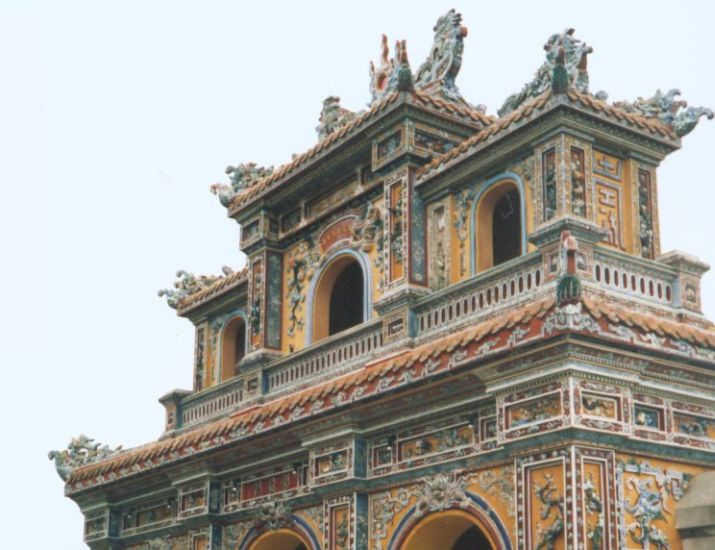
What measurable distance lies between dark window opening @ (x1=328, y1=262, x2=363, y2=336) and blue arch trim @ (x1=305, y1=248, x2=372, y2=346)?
0.37 metres

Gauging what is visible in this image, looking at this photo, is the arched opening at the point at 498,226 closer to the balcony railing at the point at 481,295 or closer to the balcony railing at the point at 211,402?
the balcony railing at the point at 481,295

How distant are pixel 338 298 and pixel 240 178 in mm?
3612

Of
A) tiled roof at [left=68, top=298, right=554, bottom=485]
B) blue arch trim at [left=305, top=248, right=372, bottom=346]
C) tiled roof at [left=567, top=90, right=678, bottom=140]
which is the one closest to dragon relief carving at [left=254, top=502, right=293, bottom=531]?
tiled roof at [left=68, top=298, right=554, bottom=485]

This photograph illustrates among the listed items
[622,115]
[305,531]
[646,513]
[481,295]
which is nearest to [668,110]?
[622,115]

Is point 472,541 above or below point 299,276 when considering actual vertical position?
below

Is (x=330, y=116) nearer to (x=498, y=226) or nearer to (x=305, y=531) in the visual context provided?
(x=498, y=226)

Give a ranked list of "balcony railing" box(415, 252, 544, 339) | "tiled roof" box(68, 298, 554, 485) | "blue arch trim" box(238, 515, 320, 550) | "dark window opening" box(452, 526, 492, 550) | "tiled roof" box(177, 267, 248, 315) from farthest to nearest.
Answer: "tiled roof" box(177, 267, 248, 315) < "blue arch trim" box(238, 515, 320, 550) < "dark window opening" box(452, 526, 492, 550) < "balcony railing" box(415, 252, 544, 339) < "tiled roof" box(68, 298, 554, 485)

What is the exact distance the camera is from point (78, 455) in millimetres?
27547

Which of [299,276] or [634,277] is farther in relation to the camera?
[299,276]

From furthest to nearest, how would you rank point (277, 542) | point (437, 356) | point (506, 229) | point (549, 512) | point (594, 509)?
point (277, 542) → point (506, 229) → point (437, 356) → point (549, 512) → point (594, 509)

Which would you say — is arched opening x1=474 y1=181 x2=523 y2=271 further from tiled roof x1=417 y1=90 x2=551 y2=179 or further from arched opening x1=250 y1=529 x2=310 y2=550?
arched opening x1=250 y1=529 x2=310 y2=550

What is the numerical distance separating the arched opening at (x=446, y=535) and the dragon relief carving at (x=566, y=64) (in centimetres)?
622

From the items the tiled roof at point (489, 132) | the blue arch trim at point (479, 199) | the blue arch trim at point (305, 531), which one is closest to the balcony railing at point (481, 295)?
the blue arch trim at point (479, 199)

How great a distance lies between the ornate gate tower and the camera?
15281 mm
